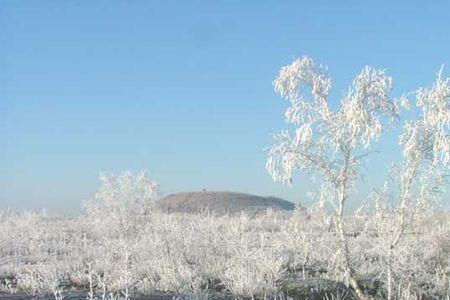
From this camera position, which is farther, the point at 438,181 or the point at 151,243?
the point at 151,243

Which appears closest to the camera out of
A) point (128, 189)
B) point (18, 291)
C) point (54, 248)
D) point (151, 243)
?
point (18, 291)

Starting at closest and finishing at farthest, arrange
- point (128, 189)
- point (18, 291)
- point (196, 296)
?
point (196, 296), point (18, 291), point (128, 189)

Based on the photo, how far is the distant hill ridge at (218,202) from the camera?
34844mm

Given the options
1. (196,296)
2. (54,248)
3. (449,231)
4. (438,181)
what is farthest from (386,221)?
(54,248)

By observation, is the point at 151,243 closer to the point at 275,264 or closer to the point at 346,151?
the point at 275,264

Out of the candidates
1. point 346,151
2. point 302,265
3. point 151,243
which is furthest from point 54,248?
point 346,151

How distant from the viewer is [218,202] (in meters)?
36.4

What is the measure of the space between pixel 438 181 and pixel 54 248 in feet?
31.4

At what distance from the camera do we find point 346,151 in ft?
31.3

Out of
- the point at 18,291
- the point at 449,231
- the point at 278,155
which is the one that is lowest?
the point at 18,291

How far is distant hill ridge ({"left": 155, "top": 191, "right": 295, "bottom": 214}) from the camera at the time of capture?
114 ft

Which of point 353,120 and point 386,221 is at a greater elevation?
point 353,120

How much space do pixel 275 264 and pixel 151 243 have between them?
3.92 meters

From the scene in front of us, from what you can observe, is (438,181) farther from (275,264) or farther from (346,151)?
(275,264)
